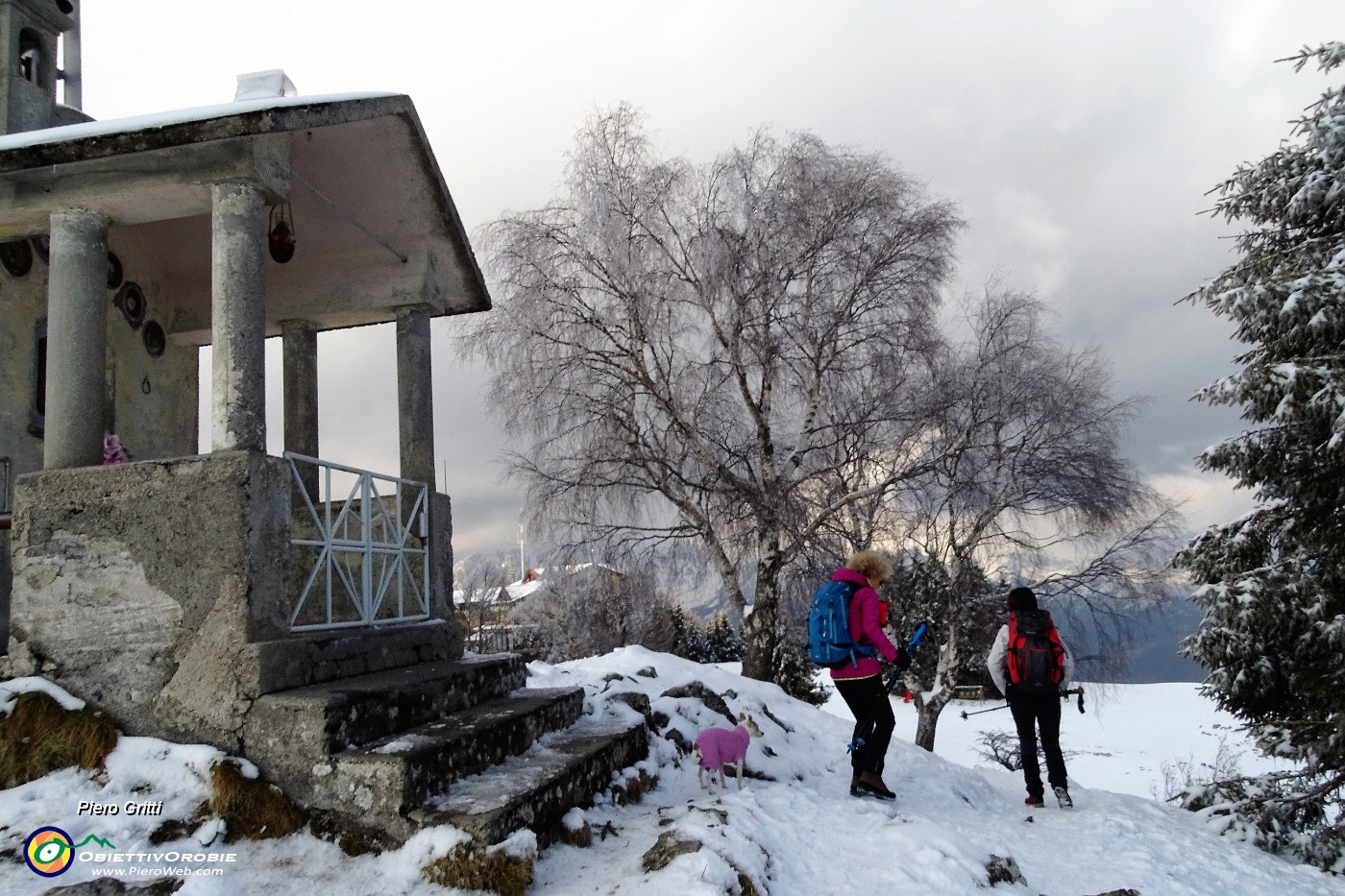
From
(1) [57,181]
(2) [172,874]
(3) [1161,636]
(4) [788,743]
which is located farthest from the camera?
(3) [1161,636]

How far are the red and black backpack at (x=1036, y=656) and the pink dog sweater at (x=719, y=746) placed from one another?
6.87 feet

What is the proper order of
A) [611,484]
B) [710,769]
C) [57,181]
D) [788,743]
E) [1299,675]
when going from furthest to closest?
[611,484], [788,743], [1299,675], [710,769], [57,181]

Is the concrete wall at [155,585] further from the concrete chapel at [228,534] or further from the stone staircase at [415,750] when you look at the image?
the stone staircase at [415,750]

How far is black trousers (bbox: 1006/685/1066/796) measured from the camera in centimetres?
641

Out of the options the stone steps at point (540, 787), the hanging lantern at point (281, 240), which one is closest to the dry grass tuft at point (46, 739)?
the stone steps at point (540, 787)

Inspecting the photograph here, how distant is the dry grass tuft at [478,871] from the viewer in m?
3.76

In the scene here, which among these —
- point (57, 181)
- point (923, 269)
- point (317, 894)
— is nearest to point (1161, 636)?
point (923, 269)

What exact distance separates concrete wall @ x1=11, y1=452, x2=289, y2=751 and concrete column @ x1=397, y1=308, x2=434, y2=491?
2370 mm

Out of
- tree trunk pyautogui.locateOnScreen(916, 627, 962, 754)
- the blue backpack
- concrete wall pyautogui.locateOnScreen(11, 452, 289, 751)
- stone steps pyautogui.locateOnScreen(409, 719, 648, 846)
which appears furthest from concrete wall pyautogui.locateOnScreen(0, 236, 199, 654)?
tree trunk pyautogui.locateOnScreen(916, 627, 962, 754)

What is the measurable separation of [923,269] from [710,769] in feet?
36.3

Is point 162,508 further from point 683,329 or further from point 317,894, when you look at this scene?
point 683,329

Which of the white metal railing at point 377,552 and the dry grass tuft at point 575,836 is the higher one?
the white metal railing at point 377,552

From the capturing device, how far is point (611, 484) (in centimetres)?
1427

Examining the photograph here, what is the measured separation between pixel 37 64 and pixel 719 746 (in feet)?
30.3
